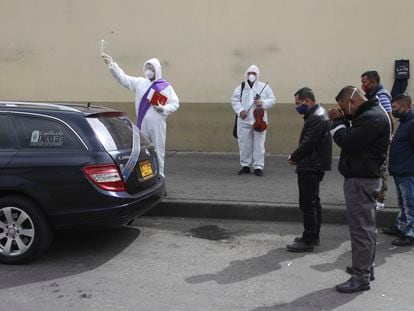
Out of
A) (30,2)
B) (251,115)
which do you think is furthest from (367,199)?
(30,2)

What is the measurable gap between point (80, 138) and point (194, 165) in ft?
14.7

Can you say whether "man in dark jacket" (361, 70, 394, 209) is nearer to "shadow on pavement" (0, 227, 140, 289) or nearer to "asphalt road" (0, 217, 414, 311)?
"asphalt road" (0, 217, 414, 311)

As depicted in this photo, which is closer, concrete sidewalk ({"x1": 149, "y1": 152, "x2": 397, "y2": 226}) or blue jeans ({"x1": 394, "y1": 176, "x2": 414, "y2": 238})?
blue jeans ({"x1": 394, "y1": 176, "x2": 414, "y2": 238})

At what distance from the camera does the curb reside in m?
6.55

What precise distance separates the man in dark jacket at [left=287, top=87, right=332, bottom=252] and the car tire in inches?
97.4

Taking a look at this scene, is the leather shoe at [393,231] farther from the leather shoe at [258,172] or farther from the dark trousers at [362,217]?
the leather shoe at [258,172]

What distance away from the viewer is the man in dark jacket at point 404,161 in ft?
18.1

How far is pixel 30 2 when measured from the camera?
1051cm

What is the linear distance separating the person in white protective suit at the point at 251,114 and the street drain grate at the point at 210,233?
238cm

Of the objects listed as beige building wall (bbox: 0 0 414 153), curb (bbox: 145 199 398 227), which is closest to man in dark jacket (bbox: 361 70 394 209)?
curb (bbox: 145 199 398 227)

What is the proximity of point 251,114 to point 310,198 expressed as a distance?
Answer: 349cm

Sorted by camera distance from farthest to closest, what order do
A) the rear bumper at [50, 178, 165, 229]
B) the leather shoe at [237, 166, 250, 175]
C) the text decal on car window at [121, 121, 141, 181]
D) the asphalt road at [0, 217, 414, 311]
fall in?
the leather shoe at [237, 166, 250, 175], the text decal on car window at [121, 121, 141, 181], the rear bumper at [50, 178, 165, 229], the asphalt road at [0, 217, 414, 311]

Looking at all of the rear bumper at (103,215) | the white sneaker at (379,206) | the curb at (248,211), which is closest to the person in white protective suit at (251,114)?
the curb at (248,211)

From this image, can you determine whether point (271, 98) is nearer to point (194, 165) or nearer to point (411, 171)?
Result: point (194, 165)
